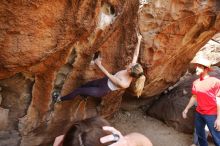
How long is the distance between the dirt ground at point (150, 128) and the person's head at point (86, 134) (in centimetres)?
433

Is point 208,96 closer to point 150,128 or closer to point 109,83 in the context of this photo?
point 109,83

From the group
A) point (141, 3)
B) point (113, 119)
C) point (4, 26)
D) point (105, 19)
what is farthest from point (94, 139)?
point (113, 119)

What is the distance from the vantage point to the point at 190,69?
25.1 feet

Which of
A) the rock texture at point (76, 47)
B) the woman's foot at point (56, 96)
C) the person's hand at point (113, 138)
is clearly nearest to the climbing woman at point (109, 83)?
the woman's foot at point (56, 96)

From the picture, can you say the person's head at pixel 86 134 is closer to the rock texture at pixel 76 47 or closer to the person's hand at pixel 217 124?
the rock texture at pixel 76 47

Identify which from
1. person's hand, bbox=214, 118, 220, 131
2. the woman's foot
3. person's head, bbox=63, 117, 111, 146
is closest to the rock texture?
the woman's foot

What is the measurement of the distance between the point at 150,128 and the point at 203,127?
132 cm

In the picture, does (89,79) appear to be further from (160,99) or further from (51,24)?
(160,99)

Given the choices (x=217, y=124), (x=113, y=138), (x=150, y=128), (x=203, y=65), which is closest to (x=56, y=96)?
(x=203, y=65)

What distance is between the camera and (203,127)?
511 cm

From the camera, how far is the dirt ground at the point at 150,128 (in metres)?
5.87

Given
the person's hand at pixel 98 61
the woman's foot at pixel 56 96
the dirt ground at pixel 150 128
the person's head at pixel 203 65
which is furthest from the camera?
the dirt ground at pixel 150 128

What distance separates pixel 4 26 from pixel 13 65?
51cm

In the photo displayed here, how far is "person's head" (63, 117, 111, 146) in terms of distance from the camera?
1.49 meters
